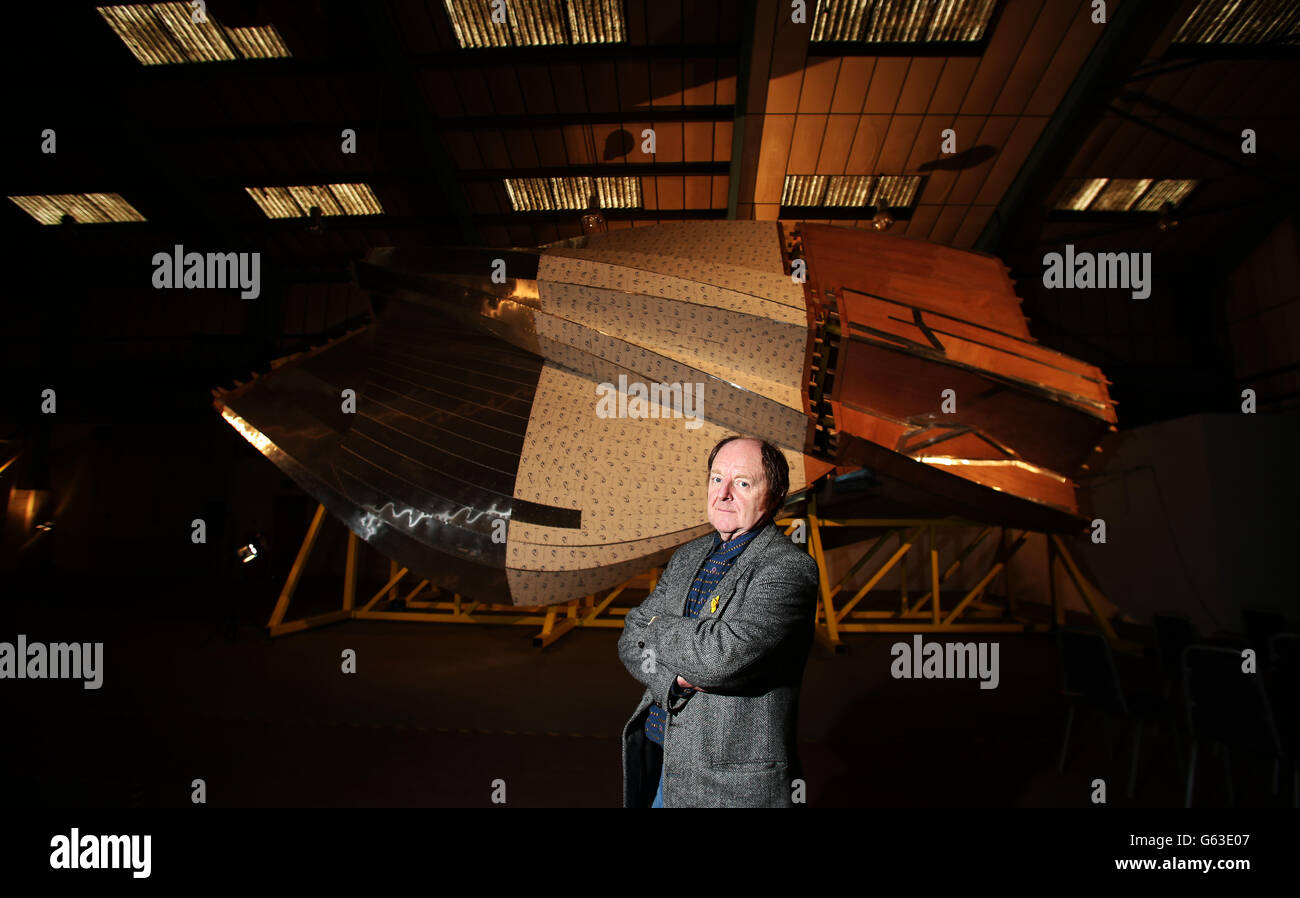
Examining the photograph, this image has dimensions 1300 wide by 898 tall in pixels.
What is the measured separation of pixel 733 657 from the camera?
1209 mm

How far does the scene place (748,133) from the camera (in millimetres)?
9016

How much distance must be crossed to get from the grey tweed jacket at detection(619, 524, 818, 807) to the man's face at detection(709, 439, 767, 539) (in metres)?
0.07

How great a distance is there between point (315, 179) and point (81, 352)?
913cm

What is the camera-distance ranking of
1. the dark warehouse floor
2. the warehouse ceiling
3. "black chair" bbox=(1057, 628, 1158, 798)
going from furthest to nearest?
the warehouse ceiling
"black chair" bbox=(1057, 628, 1158, 798)
the dark warehouse floor

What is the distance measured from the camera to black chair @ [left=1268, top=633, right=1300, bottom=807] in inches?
105

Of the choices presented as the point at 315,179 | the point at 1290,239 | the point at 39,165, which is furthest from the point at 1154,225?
the point at 39,165

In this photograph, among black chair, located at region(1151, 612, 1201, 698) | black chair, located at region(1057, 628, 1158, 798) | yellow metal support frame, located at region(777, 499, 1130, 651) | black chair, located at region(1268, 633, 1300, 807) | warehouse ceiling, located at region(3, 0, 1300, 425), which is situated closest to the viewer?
black chair, located at region(1268, 633, 1300, 807)

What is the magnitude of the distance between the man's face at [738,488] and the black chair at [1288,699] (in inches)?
128

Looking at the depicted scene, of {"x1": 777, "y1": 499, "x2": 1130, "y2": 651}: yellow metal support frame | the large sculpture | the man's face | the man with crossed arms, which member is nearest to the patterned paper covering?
the large sculpture

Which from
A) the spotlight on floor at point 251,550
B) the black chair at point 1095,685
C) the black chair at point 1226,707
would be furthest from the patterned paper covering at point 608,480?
the spotlight on floor at point 251,550

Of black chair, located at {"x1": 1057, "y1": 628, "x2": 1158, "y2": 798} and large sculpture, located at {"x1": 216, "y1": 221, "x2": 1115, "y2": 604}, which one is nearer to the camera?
large sculpture, located at {"x1": 216, "y1": 221, "x2": 1115, "y2": 604}

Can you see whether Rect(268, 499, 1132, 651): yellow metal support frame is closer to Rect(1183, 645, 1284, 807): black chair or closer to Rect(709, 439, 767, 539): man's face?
Rect(1183, 645, 1284, 807): black chair

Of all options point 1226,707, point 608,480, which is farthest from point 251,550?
point 1226,707

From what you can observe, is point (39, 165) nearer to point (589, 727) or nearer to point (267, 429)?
point (267, 429)
